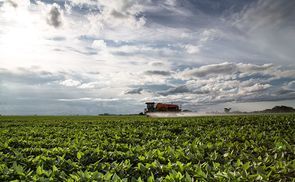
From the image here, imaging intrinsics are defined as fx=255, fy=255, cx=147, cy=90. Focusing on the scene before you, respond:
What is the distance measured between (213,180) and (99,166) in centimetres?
207

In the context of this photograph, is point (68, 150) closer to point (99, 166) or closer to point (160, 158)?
point (99, 166)

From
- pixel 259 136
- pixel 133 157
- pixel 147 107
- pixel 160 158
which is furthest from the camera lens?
pixel 147 107

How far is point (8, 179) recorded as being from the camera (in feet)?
12.7

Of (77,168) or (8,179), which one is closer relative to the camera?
(8,179)

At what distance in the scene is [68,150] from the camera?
6.00m

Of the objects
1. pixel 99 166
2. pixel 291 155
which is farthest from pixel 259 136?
pixel 99 166

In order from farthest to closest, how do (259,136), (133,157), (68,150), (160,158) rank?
(259,136)
(68,150)
(133,157)
(160,158)

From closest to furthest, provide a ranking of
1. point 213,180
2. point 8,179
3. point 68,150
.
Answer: point 213,180
point 8,179
point 68,150

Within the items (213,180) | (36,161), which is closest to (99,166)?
(36,161)

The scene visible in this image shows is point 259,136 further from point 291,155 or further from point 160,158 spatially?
point 160,158

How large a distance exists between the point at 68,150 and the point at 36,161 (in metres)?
1.03

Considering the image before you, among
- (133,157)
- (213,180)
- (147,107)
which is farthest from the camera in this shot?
(147,107)

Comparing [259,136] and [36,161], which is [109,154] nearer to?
[36,161]

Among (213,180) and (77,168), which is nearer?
(213,180)
